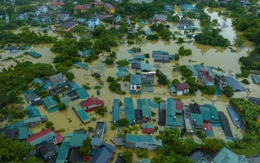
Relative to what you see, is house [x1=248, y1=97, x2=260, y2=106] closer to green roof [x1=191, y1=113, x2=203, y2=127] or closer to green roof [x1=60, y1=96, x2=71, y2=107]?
green roof [x1=191, y1=113, x2=203, y2=127]

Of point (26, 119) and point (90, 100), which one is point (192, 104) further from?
point (26, 119)

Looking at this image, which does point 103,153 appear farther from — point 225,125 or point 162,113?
point 225,125

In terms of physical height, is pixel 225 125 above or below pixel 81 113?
above

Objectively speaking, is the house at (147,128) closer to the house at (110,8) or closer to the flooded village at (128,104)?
the flooded village at (128,104)

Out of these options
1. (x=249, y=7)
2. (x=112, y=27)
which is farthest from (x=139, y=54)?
(x=249, y=7)

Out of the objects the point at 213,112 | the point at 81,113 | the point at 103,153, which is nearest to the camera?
the point at 103,153

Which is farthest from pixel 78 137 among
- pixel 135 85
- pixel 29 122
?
pixel 135 85
